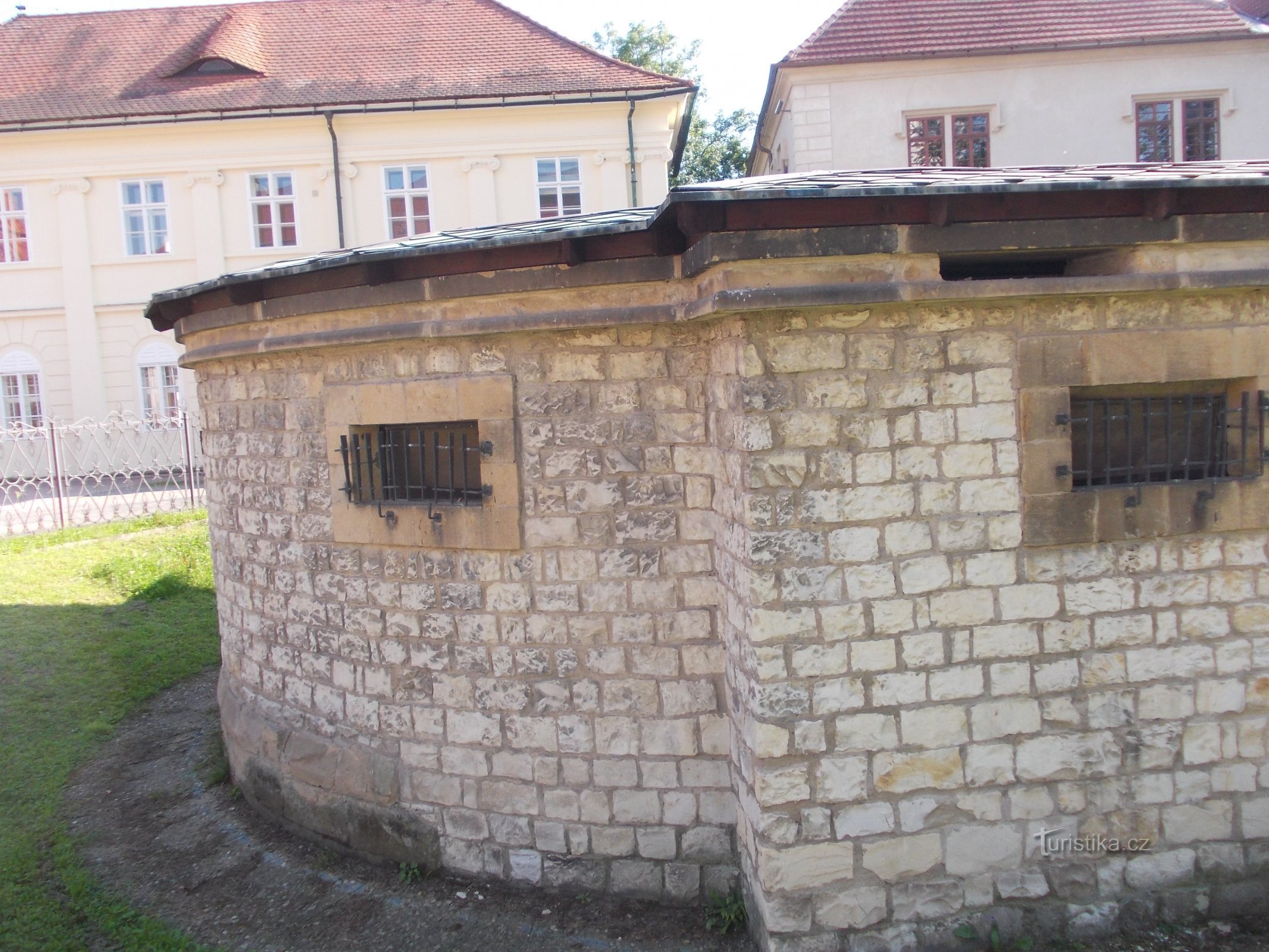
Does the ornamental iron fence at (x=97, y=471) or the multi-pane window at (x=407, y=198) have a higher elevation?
the multi-pane window at (x=407, y=198)

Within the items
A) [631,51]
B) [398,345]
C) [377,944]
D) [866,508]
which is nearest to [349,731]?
[377,944]

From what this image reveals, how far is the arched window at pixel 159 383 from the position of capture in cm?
1914

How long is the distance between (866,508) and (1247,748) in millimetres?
2066

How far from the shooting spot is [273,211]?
19.0 m

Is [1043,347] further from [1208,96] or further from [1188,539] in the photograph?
[1208,96]

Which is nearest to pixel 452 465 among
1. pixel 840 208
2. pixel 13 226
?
pixel 840 208

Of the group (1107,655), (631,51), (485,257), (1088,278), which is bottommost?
(1107,655)

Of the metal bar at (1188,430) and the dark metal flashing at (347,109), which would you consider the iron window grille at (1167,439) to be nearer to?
the metal bar at (1188,430)

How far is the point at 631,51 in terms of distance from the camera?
111ft

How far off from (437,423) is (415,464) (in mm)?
315

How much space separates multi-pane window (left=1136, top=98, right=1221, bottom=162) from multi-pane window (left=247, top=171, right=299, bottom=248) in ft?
49.1

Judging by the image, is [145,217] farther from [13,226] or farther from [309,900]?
[309,900]

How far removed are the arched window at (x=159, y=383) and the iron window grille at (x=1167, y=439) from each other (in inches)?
713

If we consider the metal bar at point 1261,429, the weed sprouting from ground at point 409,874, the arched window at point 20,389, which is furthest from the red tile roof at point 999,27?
the arched window at point 20,389
